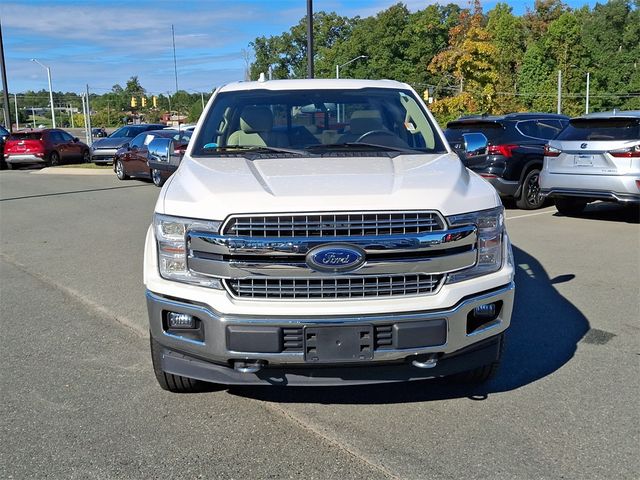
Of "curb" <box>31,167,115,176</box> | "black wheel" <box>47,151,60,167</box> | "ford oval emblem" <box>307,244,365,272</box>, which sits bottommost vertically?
"curb" <box>31,167,115,176</box>

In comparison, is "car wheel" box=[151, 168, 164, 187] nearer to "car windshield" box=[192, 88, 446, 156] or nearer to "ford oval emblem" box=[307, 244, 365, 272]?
"car windshield" box=[192, 88, 446, 156]

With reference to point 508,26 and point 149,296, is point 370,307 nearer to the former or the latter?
point 149,296

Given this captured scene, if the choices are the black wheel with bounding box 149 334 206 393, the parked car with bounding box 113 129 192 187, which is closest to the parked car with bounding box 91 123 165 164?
the parked car with bounding box 113 129 192 187

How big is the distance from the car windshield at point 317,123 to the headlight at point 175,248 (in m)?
1.21

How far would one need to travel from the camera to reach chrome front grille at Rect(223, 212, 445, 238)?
3131 mm

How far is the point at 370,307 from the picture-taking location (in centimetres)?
318

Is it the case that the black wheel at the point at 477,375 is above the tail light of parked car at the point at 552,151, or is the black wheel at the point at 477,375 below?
below

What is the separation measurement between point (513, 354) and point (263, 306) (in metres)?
2.25

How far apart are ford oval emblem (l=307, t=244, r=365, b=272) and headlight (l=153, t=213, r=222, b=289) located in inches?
20.0

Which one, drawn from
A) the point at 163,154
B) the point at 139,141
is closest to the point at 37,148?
the point at 139,141

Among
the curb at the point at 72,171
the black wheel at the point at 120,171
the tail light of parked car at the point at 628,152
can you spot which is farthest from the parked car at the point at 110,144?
the tail light of parked car at the point at 628,152

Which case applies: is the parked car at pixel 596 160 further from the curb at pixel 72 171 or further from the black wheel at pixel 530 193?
the curb at pixel 72 171

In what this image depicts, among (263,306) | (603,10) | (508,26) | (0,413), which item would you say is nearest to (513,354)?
(263,306)

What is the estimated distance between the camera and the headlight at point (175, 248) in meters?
3.25
